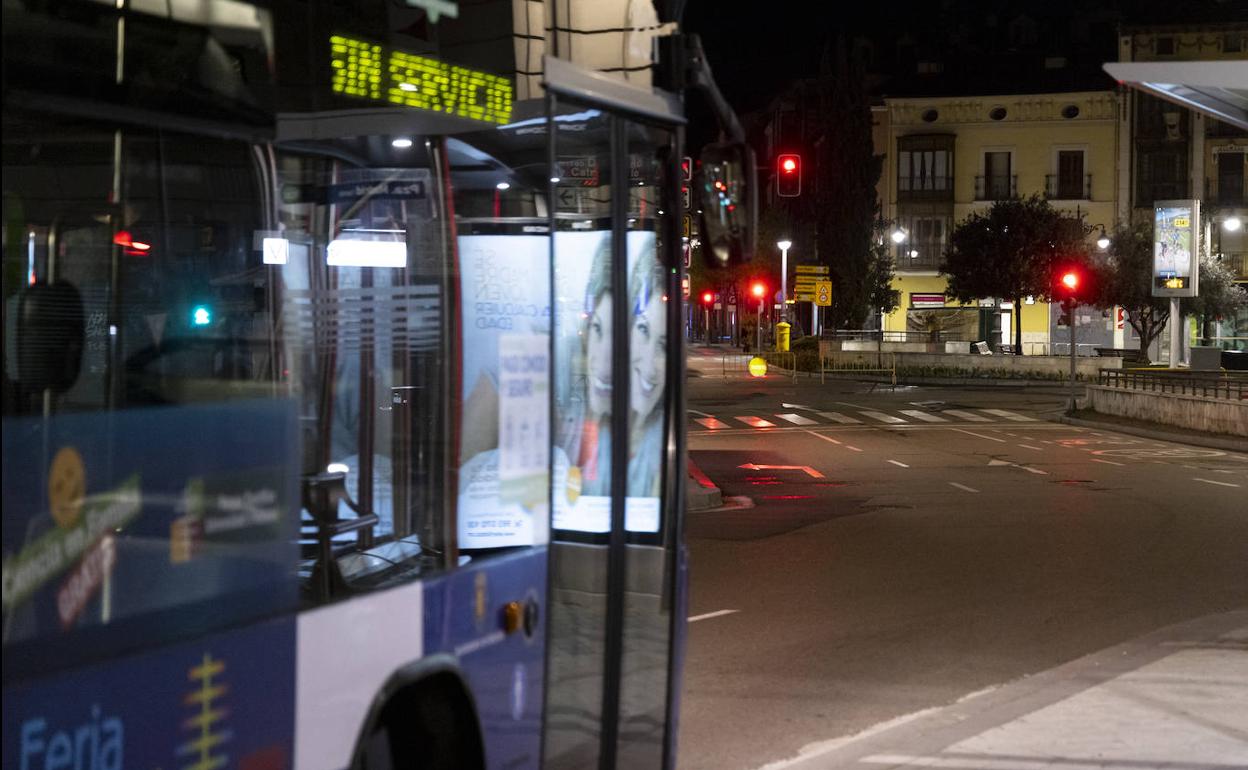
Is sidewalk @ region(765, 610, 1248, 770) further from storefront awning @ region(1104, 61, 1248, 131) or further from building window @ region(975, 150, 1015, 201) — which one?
building window @ region(975, 150, 1015, 201)

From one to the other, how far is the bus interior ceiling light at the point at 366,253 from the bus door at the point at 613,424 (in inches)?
19.3

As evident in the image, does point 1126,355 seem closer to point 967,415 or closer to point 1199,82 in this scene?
point 967,415

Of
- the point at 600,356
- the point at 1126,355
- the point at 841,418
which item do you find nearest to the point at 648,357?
the point at 600,356

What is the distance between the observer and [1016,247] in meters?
67.5

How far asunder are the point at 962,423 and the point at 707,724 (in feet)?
85.7

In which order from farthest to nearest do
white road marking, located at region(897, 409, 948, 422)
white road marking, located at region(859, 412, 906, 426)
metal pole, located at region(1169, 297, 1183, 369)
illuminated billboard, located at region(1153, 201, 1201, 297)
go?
metal pole, located at region(1169, 297, 1183, 369) < illuminated billboard, located at region(1153, 201, 1201, 297) < white road marking, located at region(897, 409, 948, 422) < white road marking, located at region(859, 412, 906, 426)

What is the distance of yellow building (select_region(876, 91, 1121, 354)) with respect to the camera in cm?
7594

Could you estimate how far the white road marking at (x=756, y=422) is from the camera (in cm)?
3212

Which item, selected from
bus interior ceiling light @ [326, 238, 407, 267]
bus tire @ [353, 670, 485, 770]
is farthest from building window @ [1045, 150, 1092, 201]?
bus tire @ [353, 670, 485, 770]

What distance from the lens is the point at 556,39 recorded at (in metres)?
4.61

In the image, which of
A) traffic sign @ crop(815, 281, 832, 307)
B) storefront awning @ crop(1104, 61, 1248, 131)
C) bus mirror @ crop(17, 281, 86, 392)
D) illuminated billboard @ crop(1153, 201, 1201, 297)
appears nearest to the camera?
bus mirror @ crop(17, 281, 86, 392)

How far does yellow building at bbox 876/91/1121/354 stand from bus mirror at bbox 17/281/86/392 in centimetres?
7483

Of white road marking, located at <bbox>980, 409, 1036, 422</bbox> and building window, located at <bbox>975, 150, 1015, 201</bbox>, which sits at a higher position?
building window, located at <bbox>975, 150, 1015, 201</bbox>

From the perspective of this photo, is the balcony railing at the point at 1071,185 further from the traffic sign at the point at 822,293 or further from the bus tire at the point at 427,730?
the bus tire at the point at 427,730
